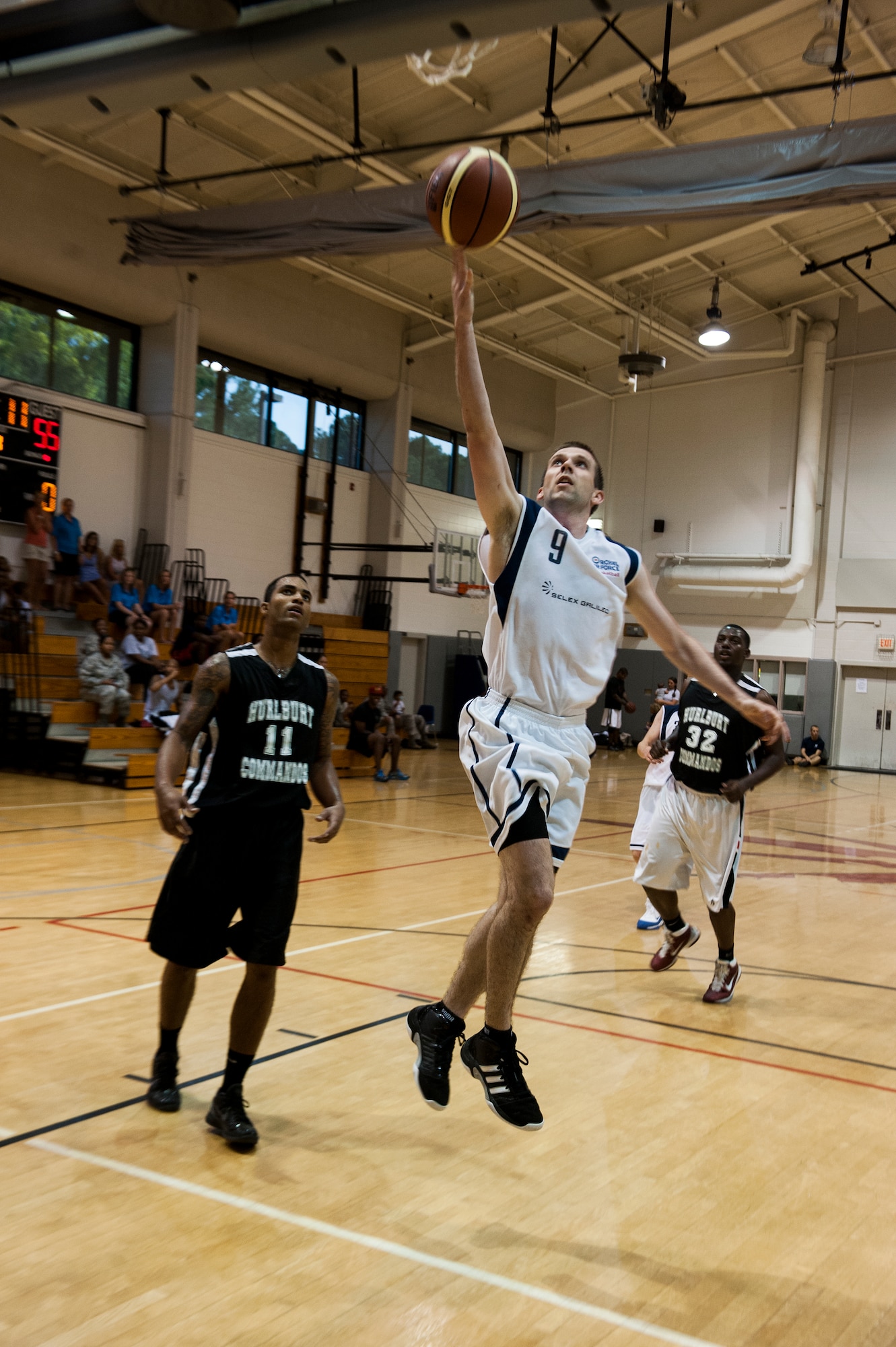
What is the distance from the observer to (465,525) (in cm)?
2561

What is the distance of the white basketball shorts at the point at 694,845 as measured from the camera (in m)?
6.09

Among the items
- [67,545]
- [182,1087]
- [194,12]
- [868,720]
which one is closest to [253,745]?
[182,1087]

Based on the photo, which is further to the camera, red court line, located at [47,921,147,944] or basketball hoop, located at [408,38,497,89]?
basketball hoop, located at [408,38,497,89]

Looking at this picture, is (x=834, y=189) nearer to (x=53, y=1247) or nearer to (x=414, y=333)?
(x=53, y=1247)

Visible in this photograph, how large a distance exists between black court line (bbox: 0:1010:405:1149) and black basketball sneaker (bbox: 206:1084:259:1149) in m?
0.35

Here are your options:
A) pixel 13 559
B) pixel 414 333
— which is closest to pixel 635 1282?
pixel 13 559

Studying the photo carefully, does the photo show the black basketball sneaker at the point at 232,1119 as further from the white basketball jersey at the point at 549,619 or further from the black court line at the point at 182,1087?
the white basketball jersey at the point at 549,619

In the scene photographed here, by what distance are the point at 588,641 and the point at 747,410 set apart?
23637 mm

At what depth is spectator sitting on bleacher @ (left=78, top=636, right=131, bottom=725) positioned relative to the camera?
1413 centimetres

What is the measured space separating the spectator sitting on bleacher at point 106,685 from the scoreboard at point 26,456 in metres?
3.24

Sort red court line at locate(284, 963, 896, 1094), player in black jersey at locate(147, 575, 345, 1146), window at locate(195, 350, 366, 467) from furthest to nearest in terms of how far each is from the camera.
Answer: window at locate(195, 350, 366, 467)
red court line at locate(284, 963, 896, 1094)
player in black jersey at locate(147, 575, 345, 1146)

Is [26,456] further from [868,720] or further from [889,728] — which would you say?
[889,728]

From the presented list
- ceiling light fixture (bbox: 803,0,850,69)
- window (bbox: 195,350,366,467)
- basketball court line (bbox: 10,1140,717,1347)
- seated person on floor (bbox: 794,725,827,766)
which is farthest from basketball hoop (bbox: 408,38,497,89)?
seated person on floor (bbox: 794,725,827,766)

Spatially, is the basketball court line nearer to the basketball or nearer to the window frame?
the basketball
